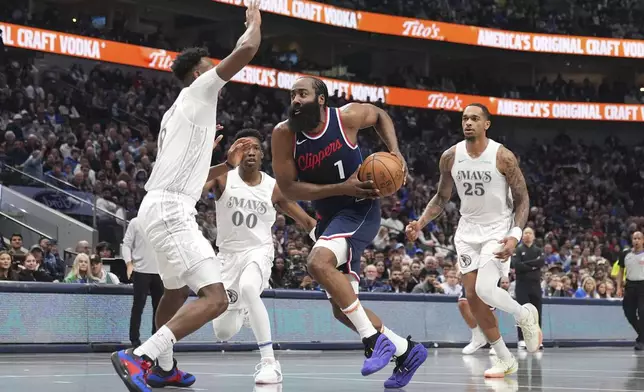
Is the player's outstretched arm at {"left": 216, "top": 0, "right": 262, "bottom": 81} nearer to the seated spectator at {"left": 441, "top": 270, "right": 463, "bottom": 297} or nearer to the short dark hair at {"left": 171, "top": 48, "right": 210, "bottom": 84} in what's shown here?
the short dark hair at {"left": 171, "top": 48, "right": 210, "bottom": 84}

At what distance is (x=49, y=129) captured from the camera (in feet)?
74.0

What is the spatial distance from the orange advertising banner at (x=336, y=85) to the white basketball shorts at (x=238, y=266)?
13.8 m

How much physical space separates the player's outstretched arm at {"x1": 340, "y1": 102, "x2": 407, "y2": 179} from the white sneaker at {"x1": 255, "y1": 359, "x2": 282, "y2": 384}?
1.86 metres

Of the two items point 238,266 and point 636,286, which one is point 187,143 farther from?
point 636,286

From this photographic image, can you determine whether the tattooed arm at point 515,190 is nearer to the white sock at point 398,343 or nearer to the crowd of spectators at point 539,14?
the white sock at point 398,343

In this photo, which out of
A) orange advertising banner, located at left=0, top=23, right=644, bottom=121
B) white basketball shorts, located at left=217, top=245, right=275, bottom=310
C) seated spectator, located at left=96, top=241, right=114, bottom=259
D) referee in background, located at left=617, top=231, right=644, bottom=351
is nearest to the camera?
white basketball shorts, located at left=217, top=245, right=275, bottom=310

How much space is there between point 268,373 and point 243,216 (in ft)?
6.81

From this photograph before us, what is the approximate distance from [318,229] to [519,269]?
9944mm

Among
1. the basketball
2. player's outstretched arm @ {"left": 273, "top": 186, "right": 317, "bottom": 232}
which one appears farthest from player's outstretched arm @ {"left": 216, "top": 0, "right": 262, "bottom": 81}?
player's outstretched arm @ {"left": 273, "top": 186, "right": 317, "bottom": 232}

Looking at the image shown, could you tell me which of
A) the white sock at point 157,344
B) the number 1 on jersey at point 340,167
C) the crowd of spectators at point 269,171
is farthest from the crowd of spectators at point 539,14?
the white sock at point 157,344

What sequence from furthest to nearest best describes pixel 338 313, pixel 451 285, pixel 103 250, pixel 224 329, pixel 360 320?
pixel 451 285, pixel 103 250, pixel 224 329, pixel 338 313, pixel 360 320

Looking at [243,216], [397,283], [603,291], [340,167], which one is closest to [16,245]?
[397,283]

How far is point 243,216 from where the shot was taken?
9641mm

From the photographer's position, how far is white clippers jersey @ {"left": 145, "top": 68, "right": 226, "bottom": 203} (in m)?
6.88
